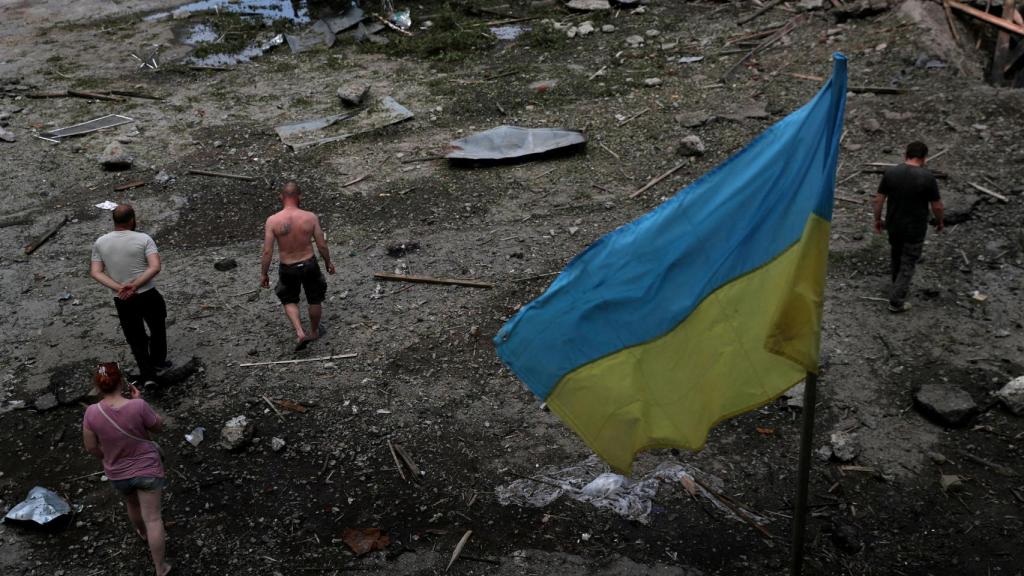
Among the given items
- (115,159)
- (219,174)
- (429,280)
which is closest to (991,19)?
(429,280)

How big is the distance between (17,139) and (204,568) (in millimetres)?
9737

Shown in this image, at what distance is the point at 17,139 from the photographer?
12.4 meters

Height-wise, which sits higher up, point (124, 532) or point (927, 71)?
point (927, 71)

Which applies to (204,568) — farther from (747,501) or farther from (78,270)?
(78,270)

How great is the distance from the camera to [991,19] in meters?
12.4

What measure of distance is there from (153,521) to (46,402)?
2514 millimetres

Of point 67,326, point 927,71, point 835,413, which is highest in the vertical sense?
point 927,71

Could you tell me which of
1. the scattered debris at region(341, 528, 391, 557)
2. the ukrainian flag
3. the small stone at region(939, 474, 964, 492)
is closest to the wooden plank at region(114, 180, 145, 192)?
the scattered debris at region(341, 528, 391, 557)

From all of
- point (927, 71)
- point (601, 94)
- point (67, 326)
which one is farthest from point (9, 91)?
point (927, 71)

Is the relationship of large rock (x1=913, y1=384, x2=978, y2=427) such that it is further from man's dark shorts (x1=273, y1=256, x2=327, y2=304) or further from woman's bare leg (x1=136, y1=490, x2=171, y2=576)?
woman's bare leg (x1=136, y1=490, x2=171, y2=576)

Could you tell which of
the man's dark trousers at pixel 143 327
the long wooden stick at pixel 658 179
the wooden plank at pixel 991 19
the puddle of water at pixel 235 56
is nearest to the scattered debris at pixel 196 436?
the man's dark trousers at pixel 143 327

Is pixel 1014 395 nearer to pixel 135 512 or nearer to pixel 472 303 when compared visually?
pixel 472 303

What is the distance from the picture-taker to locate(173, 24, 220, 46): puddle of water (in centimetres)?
1601

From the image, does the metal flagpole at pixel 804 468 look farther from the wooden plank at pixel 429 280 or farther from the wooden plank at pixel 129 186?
the wooden plank at pixel 129 186
